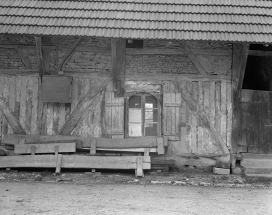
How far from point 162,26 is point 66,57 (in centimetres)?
277

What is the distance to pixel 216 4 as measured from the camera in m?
9.65

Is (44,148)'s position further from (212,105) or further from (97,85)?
(212,105)

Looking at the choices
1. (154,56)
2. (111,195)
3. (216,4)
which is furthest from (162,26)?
(111,195)

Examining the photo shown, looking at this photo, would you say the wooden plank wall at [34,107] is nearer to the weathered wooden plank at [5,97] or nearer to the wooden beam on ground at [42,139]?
the weathered wooden plank at [5,97]

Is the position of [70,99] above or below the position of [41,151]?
above

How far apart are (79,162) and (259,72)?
6164 mm

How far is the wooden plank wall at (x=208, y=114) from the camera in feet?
32.4

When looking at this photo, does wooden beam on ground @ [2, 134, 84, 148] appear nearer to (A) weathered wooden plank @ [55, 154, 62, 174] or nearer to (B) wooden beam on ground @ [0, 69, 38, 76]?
(A) weathered wooden plank @ [55, 154, 62, 174]

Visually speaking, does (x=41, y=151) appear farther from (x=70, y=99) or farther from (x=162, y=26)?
(x=162, y=26)

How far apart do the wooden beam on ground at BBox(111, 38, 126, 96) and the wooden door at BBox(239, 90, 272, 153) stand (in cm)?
339

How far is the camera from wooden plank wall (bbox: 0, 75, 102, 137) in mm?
9914

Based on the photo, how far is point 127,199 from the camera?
7.23 meters

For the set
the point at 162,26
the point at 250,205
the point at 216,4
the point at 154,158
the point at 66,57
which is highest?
the point at 216,4

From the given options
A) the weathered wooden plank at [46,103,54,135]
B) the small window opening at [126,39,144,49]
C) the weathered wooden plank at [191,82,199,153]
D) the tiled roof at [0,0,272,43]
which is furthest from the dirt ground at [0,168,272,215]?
the tiled roof at [0,0,272,43]
